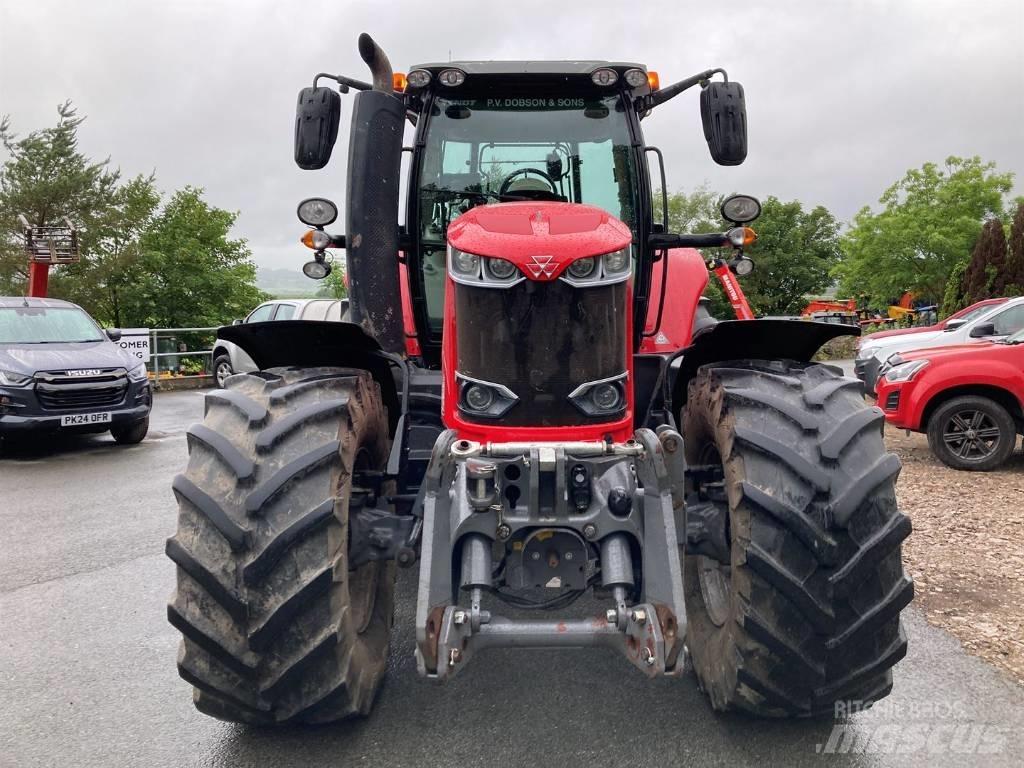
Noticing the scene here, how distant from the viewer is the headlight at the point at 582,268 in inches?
104

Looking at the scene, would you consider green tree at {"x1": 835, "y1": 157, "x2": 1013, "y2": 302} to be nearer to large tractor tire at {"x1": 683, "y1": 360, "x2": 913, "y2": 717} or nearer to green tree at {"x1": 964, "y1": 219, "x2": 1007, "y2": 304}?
green tree at {"x1": 964, "y1": 219, "x2": 1007, "y2": 304}

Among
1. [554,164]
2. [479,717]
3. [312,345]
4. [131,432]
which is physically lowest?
[131,432]

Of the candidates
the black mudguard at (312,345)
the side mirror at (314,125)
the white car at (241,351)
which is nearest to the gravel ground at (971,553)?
the black mudguard at (312,345)

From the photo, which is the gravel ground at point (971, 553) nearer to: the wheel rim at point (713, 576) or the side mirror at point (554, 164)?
the wheel rim at point (713, 576)

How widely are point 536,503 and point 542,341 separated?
0.57 metres

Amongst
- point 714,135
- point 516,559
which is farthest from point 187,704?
point 714,135

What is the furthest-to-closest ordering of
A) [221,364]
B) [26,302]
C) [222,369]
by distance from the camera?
[221,364]
[222,369]
[26,302]

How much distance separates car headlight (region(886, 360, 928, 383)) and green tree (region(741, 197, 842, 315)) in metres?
45.9

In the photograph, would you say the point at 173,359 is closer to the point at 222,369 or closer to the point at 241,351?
the point at 222,369

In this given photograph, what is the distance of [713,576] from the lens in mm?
3320

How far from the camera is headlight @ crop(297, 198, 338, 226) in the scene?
12.5ft

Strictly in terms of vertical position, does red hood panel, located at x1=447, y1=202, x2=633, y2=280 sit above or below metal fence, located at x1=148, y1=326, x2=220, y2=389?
above

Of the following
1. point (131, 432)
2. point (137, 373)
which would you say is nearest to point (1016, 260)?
point (137, 373)

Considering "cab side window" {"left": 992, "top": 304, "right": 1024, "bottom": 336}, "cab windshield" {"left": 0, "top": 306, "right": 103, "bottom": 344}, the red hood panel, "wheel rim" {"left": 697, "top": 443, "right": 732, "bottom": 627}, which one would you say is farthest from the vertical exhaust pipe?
"cab side window" {"left": 992, "top": 304, "right": 1024, "bottom": 336}
